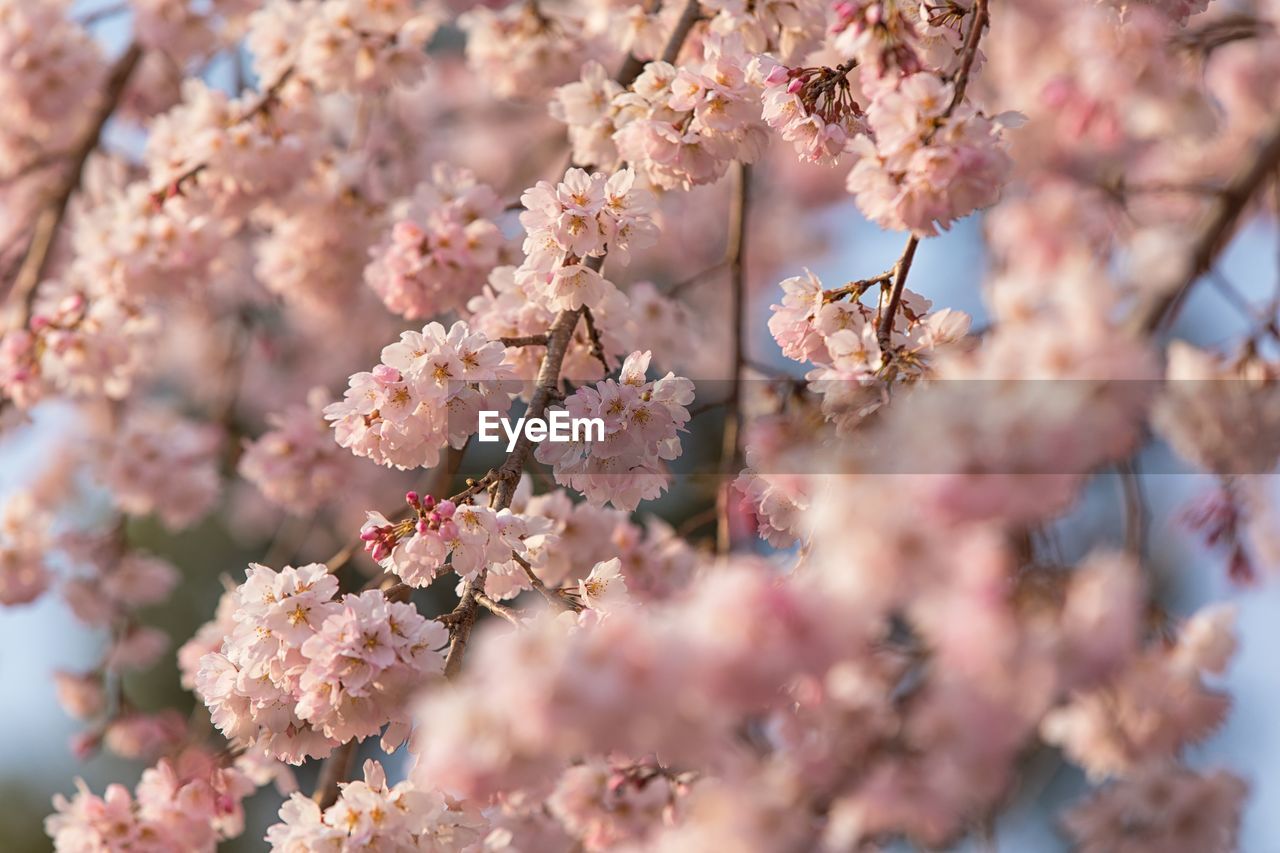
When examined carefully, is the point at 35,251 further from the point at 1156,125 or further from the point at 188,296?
the point at 1156,125

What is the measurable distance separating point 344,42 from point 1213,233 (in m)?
2.05

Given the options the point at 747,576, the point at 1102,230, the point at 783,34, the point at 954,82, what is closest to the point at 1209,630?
the point at 954,82

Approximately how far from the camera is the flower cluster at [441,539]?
1881 millimetres

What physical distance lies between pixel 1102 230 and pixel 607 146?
2877 millimetres

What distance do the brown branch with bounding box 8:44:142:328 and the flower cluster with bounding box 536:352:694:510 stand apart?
204cm

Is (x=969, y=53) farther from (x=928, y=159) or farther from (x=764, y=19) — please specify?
(x=764, y=19)

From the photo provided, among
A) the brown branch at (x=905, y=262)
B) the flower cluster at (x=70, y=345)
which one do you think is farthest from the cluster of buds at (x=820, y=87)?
the flower cluster at (x=70, y=345)

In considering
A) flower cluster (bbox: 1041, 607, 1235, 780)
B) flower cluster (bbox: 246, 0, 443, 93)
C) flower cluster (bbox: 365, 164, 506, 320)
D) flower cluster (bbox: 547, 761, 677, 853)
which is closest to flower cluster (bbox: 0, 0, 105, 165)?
flower cluster (bbox: 246, 0, 443, 93)

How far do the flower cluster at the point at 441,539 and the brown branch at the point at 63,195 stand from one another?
1912 millimetres

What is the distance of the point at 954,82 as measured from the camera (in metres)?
1.72

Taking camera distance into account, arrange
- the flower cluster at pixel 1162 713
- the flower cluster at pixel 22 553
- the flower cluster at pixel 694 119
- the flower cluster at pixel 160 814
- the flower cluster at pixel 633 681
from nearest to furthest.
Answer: the flower cluster at pixel 633 681 → the flower cluster at pixel 1162 713 → the flower cluster at pixel 694 119 → the flower cluster at pixel 160 814 → the flower cluster at pixel 22 553

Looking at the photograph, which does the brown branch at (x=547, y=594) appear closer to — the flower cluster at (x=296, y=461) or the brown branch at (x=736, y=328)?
the brown branch at (x=736, y=328)

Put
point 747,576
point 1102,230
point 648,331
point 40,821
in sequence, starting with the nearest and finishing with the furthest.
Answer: point 747,576 < point 648,331 < point 1102,230 < point 40,821

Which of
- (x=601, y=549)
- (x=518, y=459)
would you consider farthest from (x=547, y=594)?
(x=601, y=549)
